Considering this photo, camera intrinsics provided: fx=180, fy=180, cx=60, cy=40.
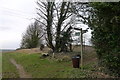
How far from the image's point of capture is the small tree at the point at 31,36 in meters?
31.7

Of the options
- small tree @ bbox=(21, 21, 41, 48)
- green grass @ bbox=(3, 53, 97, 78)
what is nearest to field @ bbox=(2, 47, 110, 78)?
green grass @ bbox=(3, 53, 97, 78)

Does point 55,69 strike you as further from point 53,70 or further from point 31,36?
point 31,36

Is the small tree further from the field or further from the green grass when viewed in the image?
the green grass

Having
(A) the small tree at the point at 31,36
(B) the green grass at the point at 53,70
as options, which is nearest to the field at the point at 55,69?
(B) the green grass at the point at 53,70

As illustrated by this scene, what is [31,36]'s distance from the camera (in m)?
32.3

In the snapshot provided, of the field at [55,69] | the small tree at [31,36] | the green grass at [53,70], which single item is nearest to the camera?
the field at [55,69]

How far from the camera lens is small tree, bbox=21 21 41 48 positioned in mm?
31684

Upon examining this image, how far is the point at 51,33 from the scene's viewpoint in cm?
1944

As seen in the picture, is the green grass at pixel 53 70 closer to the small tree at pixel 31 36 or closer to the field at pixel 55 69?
the field at pixel 55 69

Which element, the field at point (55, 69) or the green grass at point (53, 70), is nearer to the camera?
the field at point (55, 69)

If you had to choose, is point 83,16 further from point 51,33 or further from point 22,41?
point 22,41

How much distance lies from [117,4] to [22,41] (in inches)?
1189

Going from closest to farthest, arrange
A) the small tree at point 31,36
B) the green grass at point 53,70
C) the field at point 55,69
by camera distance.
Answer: the field at point 55,69, the green grass at point 53,70, the small tree at point 31,36

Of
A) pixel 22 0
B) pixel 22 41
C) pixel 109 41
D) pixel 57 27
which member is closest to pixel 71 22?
pixel 57 27
